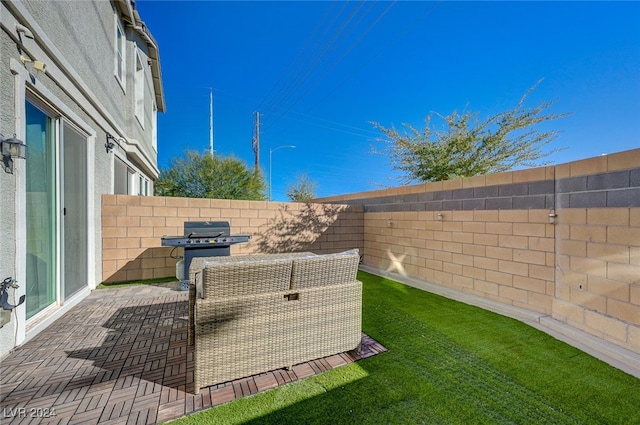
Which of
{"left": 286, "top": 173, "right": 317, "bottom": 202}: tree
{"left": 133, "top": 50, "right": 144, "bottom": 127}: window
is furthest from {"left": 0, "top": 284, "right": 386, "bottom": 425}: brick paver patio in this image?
{"left": 286, "top": 173, "right": 317, "bottom": 202}: tree

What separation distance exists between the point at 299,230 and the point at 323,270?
14.9 ft

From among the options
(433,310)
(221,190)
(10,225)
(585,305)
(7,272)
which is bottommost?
(433,310)

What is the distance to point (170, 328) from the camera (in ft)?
10.6

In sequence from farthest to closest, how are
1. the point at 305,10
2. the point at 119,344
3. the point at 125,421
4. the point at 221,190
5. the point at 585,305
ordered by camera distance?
the point at 221,190
the point at 305,10
the point at 585,305
the point at 119,344
the point at 125,421

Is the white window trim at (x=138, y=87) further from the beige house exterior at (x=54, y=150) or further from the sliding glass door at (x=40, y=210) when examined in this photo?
the sliding glass door at (x=40, y=210)

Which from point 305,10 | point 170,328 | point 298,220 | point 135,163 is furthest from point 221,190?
point 170,328

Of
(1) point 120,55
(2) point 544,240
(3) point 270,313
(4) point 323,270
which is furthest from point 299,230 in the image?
(1) point 120,55

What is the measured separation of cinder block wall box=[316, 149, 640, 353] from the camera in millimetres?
2770

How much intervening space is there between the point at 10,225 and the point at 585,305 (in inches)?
243

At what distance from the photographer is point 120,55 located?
671cm

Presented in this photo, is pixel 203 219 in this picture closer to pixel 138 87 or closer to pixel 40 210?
pixel 40 210

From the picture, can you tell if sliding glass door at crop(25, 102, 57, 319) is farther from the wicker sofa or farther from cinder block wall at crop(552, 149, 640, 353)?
cinder block wall at crop(552, 149, 640, 353)

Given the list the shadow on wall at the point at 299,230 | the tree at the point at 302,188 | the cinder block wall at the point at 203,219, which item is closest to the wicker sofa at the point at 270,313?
the cinder block wall at the point at 203,219

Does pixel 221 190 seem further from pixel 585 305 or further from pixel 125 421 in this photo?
pixel 585 305
